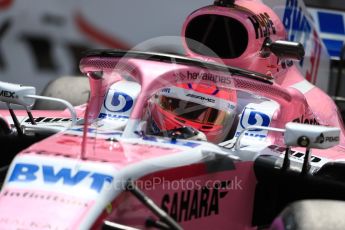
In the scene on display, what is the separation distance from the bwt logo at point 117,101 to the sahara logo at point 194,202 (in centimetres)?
81

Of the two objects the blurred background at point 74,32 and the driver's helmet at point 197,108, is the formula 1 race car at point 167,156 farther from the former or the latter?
the blurred background at point 74,32

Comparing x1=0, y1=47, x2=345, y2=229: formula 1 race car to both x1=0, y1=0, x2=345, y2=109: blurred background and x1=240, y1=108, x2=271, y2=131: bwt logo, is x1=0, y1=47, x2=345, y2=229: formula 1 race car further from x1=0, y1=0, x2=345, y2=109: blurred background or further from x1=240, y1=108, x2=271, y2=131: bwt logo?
x1=0, y1=0, x2=345, y2=109: blurred background

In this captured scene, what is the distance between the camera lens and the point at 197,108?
359cm

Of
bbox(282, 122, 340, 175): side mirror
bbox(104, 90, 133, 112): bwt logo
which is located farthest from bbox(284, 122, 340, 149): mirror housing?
bbox(104, 90, 133, 112): bwt logo

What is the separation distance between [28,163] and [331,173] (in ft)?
4.67

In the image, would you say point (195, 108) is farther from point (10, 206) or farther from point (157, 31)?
point (157, 31)

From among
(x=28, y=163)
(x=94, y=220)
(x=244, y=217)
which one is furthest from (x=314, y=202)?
(x=28, y=163)

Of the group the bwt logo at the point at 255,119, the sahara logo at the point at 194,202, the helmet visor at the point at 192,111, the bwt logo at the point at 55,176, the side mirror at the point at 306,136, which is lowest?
the sahara logo at the point at 194,202

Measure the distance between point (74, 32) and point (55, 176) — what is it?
370 centimetres

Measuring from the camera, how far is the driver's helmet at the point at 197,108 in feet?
11.6

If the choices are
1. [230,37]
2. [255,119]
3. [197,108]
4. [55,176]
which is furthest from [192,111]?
[55,176]

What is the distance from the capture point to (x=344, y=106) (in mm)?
6289

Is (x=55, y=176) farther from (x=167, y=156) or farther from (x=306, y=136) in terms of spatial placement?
(x=306, y=136)

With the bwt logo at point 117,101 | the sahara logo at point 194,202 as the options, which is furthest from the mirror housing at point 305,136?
the bwt logo at point 117,101
